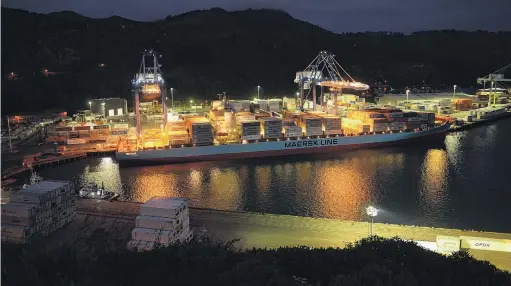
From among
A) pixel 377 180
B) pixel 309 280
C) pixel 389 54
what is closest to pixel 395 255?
pixel 309 280

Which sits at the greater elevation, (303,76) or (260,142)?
(303,76)

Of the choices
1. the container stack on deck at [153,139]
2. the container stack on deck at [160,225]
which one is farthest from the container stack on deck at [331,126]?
the container stack on deck at [160,225]

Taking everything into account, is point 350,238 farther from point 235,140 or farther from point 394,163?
point 235,140

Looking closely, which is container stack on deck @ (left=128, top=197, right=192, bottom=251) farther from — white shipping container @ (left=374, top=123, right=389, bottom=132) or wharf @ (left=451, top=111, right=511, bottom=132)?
wharf @ (left=451, top=111, right=511, bottom=132)

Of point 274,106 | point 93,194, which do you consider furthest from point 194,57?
point 93,194

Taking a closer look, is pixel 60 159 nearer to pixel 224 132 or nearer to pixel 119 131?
pixel 119 131
